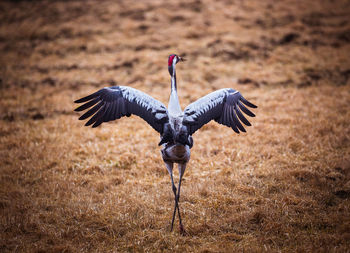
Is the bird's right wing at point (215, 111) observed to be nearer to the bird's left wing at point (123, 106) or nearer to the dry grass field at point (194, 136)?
the bird's left wing at point (123, 106)

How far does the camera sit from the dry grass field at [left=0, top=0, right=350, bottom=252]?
17.1 feet

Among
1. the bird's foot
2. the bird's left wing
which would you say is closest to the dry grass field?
the bird's foot

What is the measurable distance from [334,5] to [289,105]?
11.5m

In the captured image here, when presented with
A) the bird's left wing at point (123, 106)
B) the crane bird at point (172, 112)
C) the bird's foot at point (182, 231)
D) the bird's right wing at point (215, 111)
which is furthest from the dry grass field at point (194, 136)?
the bird's left wing at point (123, 106)

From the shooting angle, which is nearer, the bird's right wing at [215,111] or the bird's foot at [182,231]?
the bird's foot at [182,231]

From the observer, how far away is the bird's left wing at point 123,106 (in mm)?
5379

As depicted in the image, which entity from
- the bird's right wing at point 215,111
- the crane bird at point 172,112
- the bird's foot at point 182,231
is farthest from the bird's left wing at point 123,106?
the bird's foot at point 182,231

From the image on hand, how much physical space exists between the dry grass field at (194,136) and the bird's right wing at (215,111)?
59.7 inches

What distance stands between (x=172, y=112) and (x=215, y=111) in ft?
2.86

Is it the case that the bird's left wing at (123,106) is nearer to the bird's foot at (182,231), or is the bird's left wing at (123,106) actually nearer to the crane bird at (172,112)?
the crane bird at (172,112)

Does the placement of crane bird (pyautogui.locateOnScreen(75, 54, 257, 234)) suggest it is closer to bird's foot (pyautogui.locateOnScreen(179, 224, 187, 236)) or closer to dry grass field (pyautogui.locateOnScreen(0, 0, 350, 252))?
bird's foot (pyautogui.locateOnScreen(179, 224, 187, 236))

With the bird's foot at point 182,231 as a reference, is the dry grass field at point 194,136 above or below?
above

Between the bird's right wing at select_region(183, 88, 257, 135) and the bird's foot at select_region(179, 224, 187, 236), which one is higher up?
the bird's right wing at select_region(183, 88, 257, 135)

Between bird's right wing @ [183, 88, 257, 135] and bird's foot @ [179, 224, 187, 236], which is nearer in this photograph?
bird's foot @ [179, 224, 187, 236]
